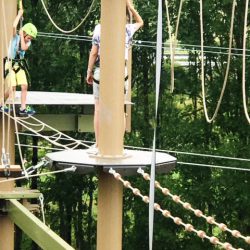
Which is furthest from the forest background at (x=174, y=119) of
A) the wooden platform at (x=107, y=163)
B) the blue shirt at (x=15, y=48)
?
the wooden platform at (x=107, y=163)

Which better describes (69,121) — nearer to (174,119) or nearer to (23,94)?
(23,94)

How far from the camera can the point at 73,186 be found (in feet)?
45.0

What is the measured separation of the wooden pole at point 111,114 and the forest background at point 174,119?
8.80m

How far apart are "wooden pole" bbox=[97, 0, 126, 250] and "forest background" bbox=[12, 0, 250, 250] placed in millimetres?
8797

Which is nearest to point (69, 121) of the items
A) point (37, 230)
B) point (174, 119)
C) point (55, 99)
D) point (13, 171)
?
point (55, 99)

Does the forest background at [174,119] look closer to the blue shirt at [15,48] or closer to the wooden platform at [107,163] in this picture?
the blue shirt at [15,48]

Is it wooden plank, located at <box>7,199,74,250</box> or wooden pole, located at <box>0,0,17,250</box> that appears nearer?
wooden plank, located at <box>7,199,74,250</box>

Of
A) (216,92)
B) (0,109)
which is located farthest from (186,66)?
(0,109)

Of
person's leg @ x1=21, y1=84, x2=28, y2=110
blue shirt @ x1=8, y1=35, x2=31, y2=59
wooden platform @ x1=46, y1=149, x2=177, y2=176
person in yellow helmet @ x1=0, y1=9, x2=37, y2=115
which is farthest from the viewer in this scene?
person's leg @ x1=21, y1=84, x2=28, y2=110

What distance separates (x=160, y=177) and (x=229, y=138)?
146 cm

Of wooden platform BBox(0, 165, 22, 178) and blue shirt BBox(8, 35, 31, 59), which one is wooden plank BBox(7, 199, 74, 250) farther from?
blue shirt BBox(8, 35, 31, 59)

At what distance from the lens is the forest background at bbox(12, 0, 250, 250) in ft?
40.8

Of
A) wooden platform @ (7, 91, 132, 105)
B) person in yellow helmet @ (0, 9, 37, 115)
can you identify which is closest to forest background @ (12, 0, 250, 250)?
wooden platform @ (7, 91, 132, 105)

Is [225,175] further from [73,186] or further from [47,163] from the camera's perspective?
[47,163]
